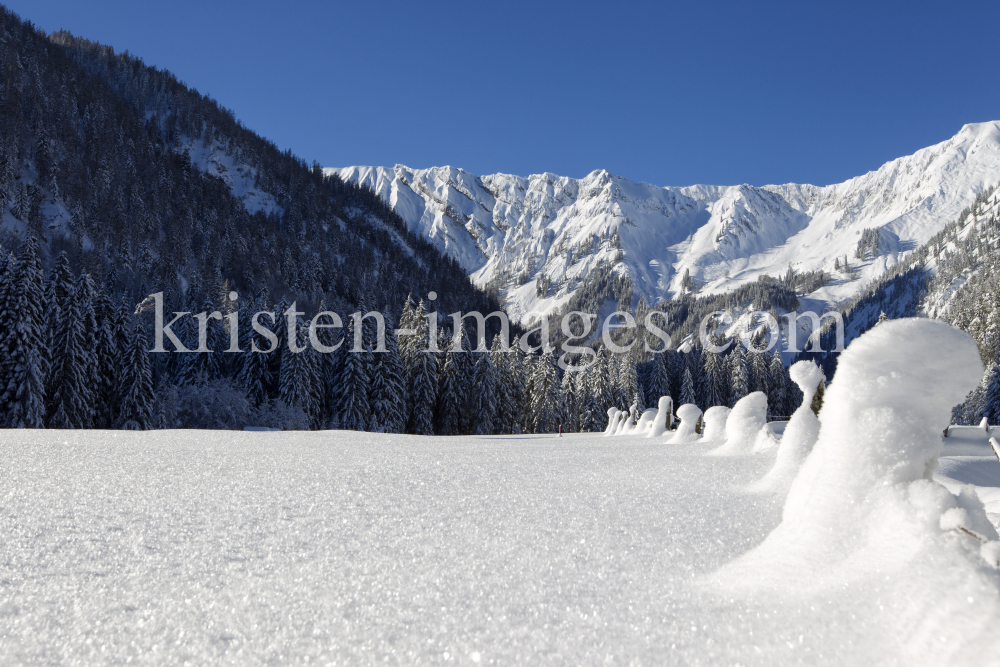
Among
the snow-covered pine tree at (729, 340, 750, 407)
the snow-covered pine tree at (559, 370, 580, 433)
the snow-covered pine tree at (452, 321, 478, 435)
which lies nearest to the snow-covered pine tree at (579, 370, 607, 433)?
the snow-covered pine tree at (559, 370, 580, 433)

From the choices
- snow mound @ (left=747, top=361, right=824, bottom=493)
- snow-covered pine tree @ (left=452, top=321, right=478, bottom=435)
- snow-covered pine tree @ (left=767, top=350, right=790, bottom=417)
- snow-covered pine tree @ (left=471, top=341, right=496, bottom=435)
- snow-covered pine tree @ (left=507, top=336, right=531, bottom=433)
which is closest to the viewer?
snow mound @ (left=747, top=361, right=824, bottom=493)

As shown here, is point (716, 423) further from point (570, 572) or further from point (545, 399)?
point (545, 399)

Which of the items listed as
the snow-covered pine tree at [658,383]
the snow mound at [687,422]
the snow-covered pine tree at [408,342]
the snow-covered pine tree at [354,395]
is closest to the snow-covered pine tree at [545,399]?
the snow-covered pine tree at [408,342]

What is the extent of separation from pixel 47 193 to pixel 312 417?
72.3 meters

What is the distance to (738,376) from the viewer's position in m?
59.7

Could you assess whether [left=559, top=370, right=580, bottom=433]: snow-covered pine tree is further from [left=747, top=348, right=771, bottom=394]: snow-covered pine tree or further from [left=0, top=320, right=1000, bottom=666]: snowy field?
[left=0, top=320, right=1000, bottom=666]: snowy field

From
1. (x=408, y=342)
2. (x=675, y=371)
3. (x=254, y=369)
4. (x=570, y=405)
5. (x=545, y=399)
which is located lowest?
(x=570, y=405)

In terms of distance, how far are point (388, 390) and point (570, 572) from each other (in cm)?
3283

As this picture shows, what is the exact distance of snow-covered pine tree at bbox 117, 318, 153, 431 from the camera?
1167 inches

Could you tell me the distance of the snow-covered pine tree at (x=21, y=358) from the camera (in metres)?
24.2

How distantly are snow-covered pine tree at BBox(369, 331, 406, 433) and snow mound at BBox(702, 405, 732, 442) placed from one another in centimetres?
2590

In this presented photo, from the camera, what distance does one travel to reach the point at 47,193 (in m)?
77.3

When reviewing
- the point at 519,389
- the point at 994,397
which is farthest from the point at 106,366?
the point at 994,397

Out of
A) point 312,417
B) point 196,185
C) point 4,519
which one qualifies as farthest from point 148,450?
point 196,185
